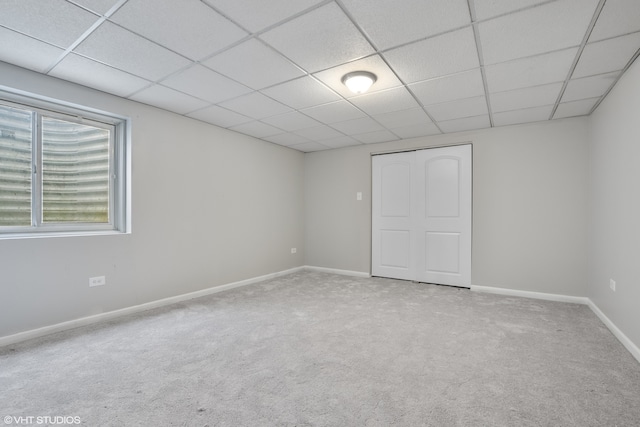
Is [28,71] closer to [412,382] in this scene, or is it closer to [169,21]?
[169,21]

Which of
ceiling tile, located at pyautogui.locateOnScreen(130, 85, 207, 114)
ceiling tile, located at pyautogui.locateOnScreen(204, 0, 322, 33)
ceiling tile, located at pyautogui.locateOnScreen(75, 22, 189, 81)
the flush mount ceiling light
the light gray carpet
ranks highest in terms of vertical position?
ceiling tile, located at pyautogui.locateOnScreen(204, 0, 322, 33)

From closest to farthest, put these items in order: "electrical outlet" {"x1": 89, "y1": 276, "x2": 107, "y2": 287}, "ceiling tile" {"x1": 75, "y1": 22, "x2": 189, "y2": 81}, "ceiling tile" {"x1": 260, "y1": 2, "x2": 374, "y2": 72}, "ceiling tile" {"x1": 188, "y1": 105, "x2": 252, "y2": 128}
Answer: "ceiling tile" {"x1": 260, "y1": 2, "x2": 374, "y2": 72} → "ceiling tile" {"x1": 75, "y1": 22, "x2": 189, "y2": 81} → "electrical outlet" {"x1": 89, "y1": 276, "x2": 107, "y2": 287} → "ceiling tile" {"x1": 188, "y1": 105, "x2": 252, "y2": 128}

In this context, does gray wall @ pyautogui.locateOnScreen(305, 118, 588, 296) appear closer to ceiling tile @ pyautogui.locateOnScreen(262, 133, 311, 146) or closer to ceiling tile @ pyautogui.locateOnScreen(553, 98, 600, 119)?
ceiling tile @ pyautogui.locateOnScreen(553, 98, 600, 119)

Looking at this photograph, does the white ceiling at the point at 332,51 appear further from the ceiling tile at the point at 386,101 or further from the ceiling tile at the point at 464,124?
the ceiling tile at the point at 464,124

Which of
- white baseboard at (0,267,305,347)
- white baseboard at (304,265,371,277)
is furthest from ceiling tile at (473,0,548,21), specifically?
white baseboard at (304,265,371,277)

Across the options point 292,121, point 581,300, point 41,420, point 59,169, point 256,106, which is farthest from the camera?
point 292,121

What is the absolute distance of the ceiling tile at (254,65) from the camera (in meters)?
2.34

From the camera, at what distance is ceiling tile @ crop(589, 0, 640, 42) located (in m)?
1.79

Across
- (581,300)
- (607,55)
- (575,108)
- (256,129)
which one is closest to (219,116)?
(256,129)

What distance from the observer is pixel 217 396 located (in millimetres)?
1867

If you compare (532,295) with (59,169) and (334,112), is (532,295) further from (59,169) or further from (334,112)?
(59,169)

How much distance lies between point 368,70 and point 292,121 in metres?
1.65

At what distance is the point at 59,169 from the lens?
307cm

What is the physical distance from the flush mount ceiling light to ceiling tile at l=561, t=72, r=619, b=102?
6.24ft
